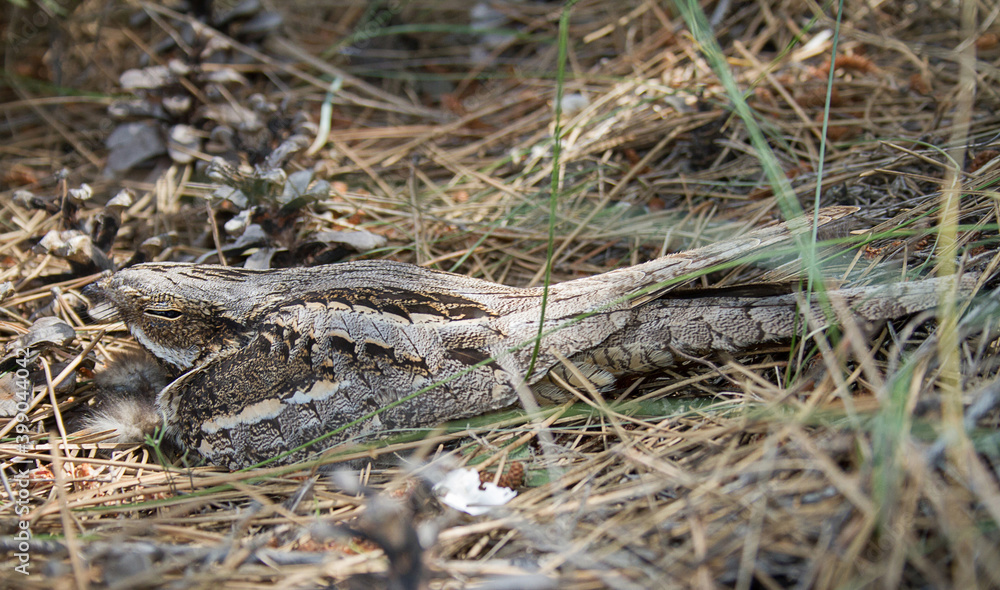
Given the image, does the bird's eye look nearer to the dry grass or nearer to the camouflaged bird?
the camouflaged bird

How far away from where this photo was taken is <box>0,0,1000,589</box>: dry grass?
120 centimetres

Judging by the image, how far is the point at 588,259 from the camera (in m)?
2.57

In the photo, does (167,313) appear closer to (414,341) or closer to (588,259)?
(414,341)

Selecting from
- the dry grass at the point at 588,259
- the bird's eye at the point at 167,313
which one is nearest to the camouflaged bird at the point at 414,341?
the bird's eye at the point at 167,313

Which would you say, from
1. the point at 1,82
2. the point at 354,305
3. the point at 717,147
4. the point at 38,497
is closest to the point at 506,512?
the point at 354,305

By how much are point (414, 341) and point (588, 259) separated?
1.05 m

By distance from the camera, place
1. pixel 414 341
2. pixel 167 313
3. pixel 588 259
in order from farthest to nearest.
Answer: pixel 588 259 → pixel 167 313 → pixel 414 341

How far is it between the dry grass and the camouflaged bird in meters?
0.10

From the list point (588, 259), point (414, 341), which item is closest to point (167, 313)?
point (414, 341)

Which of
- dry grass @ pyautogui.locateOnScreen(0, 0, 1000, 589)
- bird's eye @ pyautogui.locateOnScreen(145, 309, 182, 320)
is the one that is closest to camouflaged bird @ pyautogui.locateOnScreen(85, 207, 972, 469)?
bird's eye @ pyautogui.locateOnScreen(145, 309, 182, 320)

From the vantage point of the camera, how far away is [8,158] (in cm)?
324

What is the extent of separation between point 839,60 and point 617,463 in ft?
7.98

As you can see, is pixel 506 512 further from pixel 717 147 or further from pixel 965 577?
pixel 717 147

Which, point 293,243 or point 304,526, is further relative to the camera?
point 293,243
